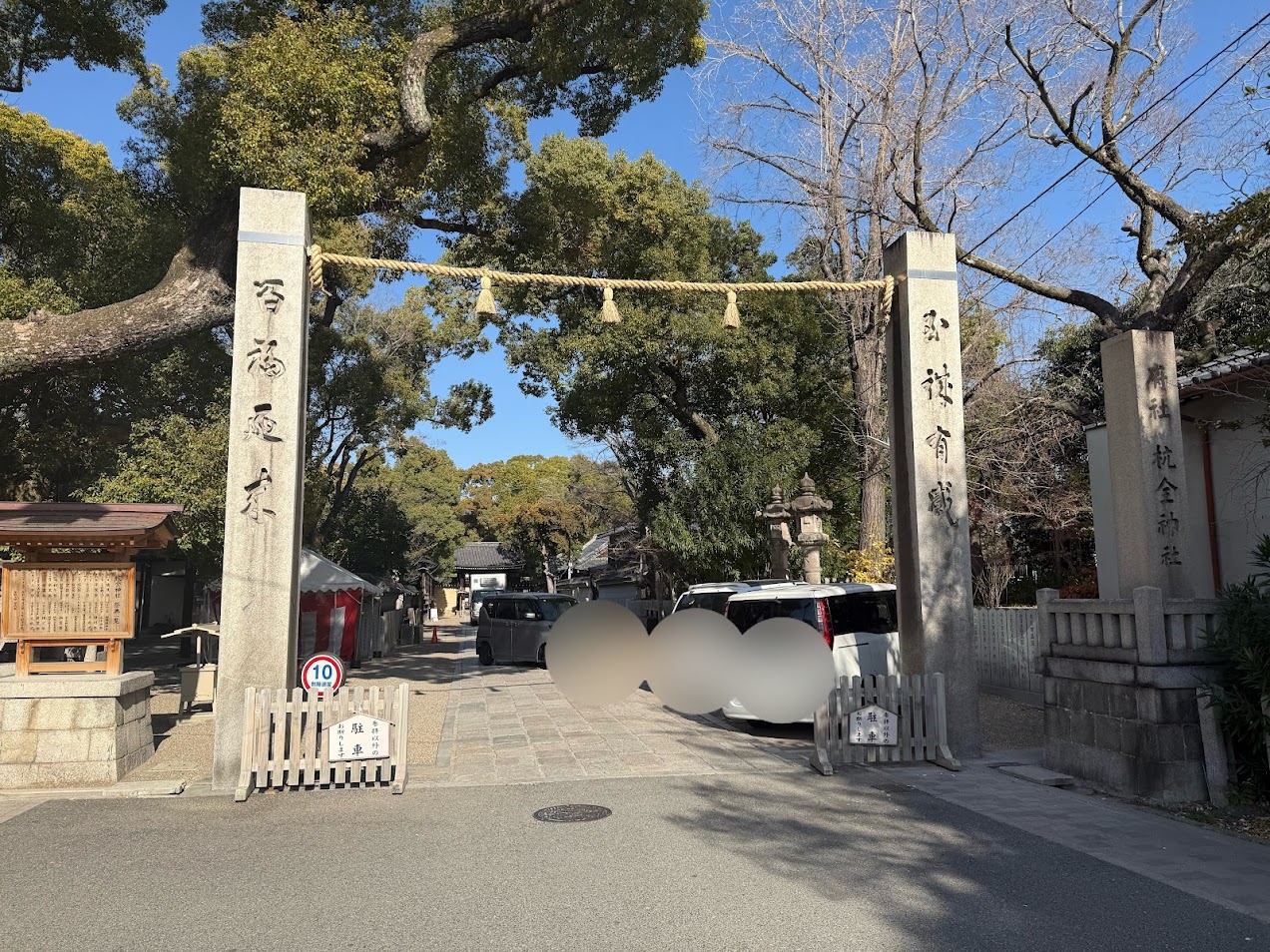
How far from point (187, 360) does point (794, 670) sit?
16.7 meters

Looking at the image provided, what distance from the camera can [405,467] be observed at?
49250 millimetres

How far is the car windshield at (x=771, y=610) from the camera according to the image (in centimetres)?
1027

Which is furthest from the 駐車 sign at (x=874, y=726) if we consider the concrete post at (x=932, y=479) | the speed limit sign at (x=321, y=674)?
the speed limit sign at (x=321, y=674)

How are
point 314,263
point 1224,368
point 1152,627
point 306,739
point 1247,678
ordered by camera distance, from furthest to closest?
point 1224,368, point 314,263, point 306,739, point 1152,627, point 1247,678

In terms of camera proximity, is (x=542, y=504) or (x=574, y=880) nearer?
(x=574, y=880)

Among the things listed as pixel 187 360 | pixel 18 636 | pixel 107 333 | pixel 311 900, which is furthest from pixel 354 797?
pixel 187 360

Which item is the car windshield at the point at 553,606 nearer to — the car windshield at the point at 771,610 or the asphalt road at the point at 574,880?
the car windshield at the point at 771,610

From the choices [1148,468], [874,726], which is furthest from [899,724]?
[1148,468]

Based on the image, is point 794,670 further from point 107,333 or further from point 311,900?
point 107,333

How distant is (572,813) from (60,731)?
4933 mm

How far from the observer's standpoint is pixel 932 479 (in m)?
9.38

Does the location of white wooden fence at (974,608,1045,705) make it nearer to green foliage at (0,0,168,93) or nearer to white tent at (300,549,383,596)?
white tent at (300,549,383,596)

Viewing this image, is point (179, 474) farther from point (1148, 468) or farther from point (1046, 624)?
point (1148, 468)

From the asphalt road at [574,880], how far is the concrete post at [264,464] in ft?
3.74
